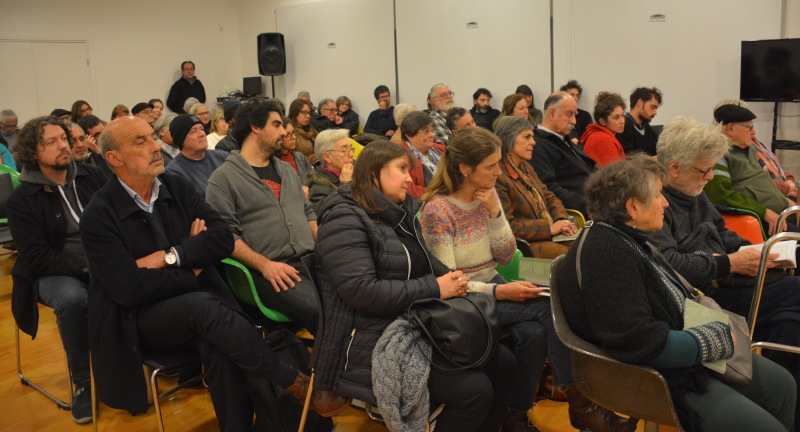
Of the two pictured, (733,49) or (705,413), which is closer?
(705,413)

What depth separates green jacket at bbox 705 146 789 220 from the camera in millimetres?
3902

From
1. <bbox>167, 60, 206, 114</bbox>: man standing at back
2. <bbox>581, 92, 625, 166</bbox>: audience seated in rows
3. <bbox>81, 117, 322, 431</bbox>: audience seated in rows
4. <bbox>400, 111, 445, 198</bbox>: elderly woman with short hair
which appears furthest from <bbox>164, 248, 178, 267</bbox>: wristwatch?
<bbox>167, 60, 206, 114</bbox>: man standing at back

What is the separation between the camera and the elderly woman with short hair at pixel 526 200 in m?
3.45

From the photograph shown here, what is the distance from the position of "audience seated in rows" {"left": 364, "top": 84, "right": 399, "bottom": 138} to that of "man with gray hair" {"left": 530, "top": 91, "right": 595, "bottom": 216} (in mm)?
5526

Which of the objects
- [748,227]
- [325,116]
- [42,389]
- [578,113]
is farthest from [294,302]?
[325,116]

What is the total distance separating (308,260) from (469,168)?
80 cm

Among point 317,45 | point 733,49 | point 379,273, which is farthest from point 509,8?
point 379,273

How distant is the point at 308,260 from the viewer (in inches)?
88.7

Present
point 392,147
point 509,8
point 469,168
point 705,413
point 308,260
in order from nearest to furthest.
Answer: point 705,413 → point 308,260 → point 392,147 → point 469,168 → point 509,8

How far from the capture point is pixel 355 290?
2.16 metres

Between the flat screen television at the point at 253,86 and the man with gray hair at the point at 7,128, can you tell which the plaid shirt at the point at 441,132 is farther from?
the flat screen television at the point at 253,86

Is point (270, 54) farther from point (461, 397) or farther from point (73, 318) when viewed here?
point (461, 397)

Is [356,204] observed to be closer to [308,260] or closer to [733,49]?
[308,260]

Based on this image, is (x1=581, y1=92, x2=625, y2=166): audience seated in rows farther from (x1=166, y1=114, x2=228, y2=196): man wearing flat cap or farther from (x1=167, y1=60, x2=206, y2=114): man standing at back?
(x1=167, y1=60, x2=206, y2=114): man standing at back
